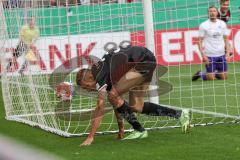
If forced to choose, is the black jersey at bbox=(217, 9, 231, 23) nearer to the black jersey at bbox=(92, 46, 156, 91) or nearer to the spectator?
the spectator

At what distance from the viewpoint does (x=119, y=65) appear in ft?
24.1

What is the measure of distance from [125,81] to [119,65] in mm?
250

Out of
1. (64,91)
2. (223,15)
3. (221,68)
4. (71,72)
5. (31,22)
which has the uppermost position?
(31,22)

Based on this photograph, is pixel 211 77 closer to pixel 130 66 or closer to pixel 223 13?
pixel 223 13

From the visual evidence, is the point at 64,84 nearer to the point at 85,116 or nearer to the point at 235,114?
the point at 85,116

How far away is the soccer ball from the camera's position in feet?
28.1

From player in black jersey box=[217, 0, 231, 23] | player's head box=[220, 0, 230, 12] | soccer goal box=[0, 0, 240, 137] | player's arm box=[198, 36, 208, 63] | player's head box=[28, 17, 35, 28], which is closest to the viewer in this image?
soccer goal box=[0, 0, 240, 137]

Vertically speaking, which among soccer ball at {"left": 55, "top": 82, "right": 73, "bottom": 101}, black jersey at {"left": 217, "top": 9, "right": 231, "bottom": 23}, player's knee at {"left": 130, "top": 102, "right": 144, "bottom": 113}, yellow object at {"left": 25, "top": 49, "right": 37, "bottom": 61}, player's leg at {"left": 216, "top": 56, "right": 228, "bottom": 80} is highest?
black jersey at {"left": 217, "top": 9, "right": 231, "bottom": 23}

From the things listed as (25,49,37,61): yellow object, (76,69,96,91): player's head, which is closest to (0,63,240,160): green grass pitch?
(76,69,96,91): player's head

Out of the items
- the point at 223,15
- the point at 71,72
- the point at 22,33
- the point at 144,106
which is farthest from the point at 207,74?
the point at 144,106

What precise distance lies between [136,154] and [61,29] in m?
4.65

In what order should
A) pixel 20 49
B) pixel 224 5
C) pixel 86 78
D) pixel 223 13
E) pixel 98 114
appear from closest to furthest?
pixel 98 114 → pixel 86 78 → pixel 20 49 → pixel 224 5 → pixel 223 13

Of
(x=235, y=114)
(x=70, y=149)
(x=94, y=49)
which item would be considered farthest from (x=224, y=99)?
(x=70, y=149)

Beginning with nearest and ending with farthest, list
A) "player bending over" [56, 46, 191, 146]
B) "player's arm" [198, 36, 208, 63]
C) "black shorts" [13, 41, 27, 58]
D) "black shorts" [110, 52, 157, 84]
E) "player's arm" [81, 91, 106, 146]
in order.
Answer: "player's arm" [81, 91, 106, 146] → "player bending over" [56, 46, 191, 146] → "black shorts" [110, 52, 157, 84] → "black shorts" [13, 41, 27, 58] → "player's arm" [198, 36, 208, 63]
